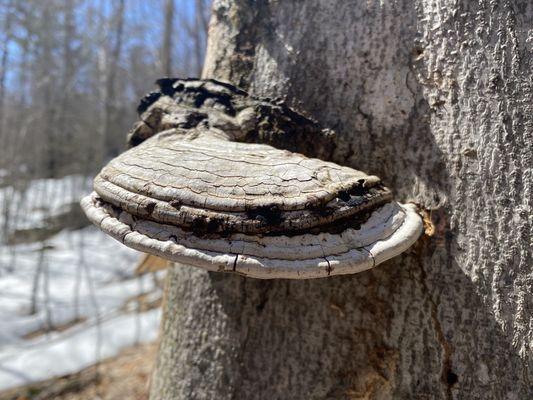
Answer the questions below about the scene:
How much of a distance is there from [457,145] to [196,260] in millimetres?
597

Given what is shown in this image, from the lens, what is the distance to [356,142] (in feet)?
3.22

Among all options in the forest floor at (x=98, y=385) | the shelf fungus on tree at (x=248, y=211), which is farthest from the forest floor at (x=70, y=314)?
the shelf fungus on tree at (x=248, y=211)

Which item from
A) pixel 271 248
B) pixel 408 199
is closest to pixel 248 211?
pixel 271 248

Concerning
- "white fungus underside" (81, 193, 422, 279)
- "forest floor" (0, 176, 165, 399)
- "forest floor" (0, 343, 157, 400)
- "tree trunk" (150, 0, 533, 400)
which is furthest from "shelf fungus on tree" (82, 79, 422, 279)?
"forest floor" (0, 343, 157, 400)

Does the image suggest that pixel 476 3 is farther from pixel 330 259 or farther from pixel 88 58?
pixel 88 58

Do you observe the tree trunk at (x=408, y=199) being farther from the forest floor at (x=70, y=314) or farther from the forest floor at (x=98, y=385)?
the forest floor at (x=98, y=385)

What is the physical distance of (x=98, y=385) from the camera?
11.9 ft

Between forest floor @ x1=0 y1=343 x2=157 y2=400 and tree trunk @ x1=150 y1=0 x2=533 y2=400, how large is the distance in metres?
2.51

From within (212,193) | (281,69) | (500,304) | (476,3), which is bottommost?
(500,304)

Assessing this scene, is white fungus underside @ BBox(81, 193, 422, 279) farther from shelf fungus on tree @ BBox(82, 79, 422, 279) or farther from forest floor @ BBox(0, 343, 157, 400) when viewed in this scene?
forest floor @ BBox(0, 343, 157, 400)

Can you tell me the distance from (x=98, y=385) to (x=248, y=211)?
11.7 ft

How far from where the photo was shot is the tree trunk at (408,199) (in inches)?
33.2

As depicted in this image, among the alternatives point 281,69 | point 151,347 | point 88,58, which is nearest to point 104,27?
point 88,58

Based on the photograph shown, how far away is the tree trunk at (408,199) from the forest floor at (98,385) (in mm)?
2511
